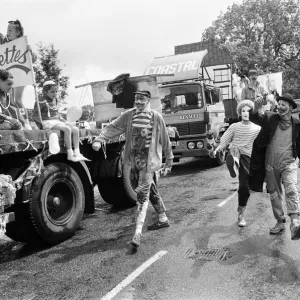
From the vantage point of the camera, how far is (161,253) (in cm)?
431

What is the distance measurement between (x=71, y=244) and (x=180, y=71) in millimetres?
7303

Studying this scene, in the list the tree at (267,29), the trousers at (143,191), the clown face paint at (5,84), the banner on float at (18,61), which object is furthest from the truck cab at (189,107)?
the tree at (267,29)

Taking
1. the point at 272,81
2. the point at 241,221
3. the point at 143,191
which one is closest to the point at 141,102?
the point at 143,191

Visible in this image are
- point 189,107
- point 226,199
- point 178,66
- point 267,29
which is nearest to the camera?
point 226,199

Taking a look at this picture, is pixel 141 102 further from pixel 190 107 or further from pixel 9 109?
pixel 190 107

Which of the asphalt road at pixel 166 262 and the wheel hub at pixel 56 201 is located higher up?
the wheel hub at pixel 56 201

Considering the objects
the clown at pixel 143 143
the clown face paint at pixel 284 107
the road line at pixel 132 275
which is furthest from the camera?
the clown at pixel 143 143

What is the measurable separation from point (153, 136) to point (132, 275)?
177 cm

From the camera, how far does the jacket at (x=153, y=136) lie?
15.9 feet

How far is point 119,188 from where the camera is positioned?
21.1 feet

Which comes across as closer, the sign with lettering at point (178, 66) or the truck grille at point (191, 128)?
the truck grille at point (191, 128)

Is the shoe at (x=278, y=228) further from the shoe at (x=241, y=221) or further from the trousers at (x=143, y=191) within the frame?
the trousers at (x=143, y=191)

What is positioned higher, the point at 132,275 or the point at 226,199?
the point at 132,275

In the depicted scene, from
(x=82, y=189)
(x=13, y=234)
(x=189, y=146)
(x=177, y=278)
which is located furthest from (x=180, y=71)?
(x=177, y=278)
